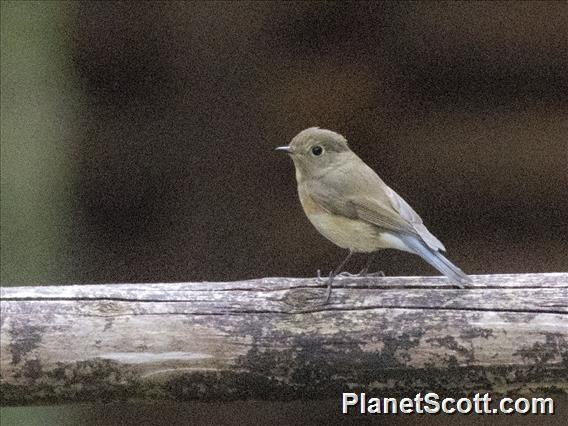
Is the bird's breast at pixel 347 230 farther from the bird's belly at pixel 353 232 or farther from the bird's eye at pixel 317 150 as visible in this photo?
the bird's eye at pixel 317 150

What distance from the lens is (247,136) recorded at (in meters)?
5.30

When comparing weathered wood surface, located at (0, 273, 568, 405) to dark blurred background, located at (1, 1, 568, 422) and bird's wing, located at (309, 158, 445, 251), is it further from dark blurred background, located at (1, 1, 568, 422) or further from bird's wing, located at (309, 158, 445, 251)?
dark blurred background, located at (1, 1, 568, 422)

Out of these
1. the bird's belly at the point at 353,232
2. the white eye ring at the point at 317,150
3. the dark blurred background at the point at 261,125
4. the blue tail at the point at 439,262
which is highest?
the dark blurred background at the point at 261,125

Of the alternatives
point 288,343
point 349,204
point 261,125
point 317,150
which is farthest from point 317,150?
point 261,125

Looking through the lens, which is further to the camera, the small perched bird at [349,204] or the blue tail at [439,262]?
the small perched bird at [349,204]

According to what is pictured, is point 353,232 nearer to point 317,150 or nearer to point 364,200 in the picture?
point 364,200

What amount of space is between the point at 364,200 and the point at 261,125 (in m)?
1.53

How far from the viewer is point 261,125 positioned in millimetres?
5289

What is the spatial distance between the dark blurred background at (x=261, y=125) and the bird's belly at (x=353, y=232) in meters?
1.37

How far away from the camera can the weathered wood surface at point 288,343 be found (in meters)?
3.19

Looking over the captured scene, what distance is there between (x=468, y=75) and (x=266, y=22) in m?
0.98

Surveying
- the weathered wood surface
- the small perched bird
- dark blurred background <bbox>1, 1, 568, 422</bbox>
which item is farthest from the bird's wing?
dark blurred background <bbox>1, 1, 568, 422</bbox>

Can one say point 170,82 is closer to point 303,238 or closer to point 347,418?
point 303,238

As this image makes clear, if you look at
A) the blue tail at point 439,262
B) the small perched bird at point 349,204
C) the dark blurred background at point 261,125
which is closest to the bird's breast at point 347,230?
the small perched bird at point 349,204
